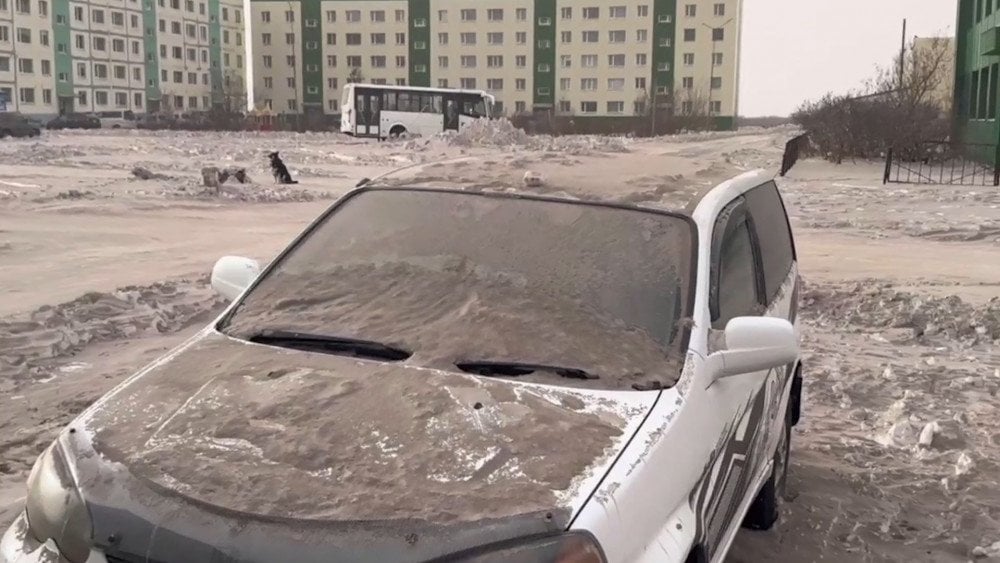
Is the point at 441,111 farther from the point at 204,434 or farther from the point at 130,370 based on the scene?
the point at 204,434

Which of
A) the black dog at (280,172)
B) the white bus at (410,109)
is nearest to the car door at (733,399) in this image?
the black dog at (280,172)

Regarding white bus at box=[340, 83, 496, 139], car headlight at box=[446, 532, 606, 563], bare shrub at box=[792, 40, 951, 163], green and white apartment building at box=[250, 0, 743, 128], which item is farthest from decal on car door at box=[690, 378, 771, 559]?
green and white apartment building at box=[250, 0, 743, 128]

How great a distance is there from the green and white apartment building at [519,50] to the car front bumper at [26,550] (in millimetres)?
82763

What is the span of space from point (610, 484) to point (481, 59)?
9039 cm

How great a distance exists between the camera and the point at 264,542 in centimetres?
203

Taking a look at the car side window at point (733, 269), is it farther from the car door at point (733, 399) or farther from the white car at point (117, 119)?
the white car at point (117, 119)

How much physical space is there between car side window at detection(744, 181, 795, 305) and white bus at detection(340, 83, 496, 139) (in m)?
42.0

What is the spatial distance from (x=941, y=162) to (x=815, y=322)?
74.5 ft

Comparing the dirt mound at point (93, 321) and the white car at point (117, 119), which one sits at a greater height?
the white car at point (117, 119)

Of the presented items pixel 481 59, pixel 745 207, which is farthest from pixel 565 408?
pixel 481 59

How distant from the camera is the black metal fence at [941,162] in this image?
83.9 feet

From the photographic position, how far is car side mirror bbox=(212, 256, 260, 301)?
151 inches

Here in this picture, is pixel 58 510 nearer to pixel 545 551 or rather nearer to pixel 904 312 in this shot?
pixel 545 551

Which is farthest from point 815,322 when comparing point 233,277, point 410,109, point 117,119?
point 117,119
